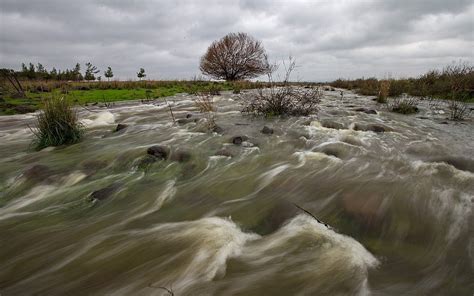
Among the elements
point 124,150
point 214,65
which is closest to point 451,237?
point 124,150

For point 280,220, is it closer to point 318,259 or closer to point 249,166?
point 318,259

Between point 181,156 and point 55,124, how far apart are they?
10.7ft

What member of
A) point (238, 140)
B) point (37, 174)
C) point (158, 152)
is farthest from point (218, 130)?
point (37, 174)

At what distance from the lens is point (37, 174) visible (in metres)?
4.34

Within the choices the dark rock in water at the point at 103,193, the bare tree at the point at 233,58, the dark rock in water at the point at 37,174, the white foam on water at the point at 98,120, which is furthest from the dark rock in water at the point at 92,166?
the bare tree at the point at 233,58

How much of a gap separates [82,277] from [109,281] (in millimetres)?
243

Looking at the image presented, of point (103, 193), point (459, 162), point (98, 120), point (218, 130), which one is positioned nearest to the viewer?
point (103, 193)

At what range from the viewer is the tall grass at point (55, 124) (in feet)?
19.8

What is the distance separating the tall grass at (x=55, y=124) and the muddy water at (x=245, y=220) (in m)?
0.54

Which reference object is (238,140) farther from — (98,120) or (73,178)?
(98,120)

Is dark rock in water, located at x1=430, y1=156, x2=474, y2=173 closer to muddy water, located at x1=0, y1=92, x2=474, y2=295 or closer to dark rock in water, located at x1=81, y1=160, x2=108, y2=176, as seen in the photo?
muddy water, located at x1=0, y1=92, x2=474, y2=295

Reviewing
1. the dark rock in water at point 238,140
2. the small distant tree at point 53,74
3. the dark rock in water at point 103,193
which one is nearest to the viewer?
the dark rock in water at point 103,193

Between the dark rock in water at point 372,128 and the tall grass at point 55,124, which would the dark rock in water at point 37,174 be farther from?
the dark rock in water at point 372,128

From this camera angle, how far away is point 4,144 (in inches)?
280
